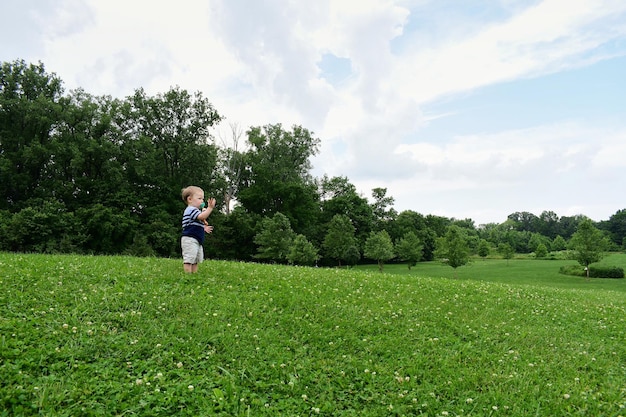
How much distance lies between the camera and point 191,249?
34.6 ft

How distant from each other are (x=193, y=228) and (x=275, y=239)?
127ft

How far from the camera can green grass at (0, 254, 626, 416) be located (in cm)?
524

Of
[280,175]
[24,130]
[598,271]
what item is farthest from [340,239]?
[24,130]

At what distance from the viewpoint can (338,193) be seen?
85812 millimetres

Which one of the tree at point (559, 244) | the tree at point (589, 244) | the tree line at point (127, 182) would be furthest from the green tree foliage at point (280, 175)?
the tree at point (559, 244)

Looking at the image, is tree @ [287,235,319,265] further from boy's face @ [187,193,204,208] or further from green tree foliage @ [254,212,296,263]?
boy's face @ [187,193,204,208]

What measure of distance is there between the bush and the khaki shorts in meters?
59.9

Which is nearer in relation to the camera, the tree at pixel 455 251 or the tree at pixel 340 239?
the tree at pixel 455 251

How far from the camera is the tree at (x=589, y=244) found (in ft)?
155

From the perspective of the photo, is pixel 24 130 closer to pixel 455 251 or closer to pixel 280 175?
pixel 280 175

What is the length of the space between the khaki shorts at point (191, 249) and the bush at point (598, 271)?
196 ft

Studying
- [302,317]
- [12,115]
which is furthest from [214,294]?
[12,115]

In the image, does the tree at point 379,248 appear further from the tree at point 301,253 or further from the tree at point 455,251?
the tree at point 301,253

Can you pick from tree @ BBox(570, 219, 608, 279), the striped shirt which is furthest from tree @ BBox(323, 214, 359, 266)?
the striped shirt
